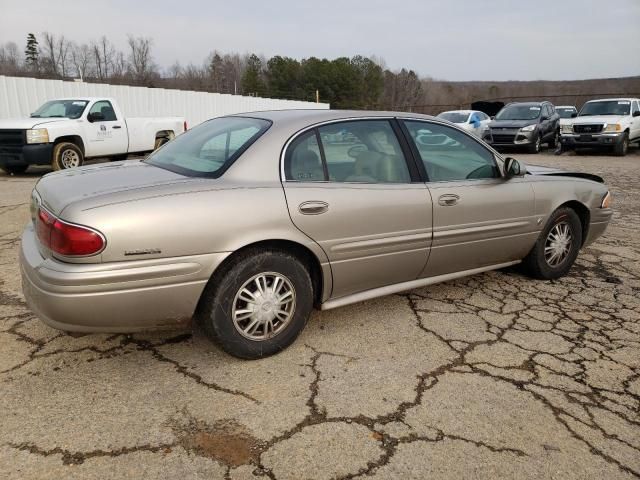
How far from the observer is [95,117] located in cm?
1105

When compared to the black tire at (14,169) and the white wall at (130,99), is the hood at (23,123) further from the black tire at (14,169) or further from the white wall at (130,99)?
the white wall at (130,99)

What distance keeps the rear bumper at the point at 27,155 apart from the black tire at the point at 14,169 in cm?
25

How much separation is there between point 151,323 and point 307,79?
64.8 meters

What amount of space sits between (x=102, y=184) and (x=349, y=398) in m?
1.80

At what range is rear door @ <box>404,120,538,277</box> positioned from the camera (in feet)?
Result: 11.7

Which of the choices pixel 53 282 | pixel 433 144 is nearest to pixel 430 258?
pixel 433 144

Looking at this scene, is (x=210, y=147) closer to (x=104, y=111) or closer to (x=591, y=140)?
(x=104, y=111)

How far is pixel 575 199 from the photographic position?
434 centimetres

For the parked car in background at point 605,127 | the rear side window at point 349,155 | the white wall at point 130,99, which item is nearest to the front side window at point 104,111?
the white wall at point 130,99

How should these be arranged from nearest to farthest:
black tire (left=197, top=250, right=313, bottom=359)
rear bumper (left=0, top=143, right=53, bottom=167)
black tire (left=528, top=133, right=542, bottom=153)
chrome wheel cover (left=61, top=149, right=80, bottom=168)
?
black tire (left=197, top=250, right=313, bottom=359)
rear bumper (left=0, top=143, right=53, bottom=167)
chrome wheel cover (left=61, top=149, right=80, bottom=168)
black tire (left=528, top=133, right=542, bottom=153)

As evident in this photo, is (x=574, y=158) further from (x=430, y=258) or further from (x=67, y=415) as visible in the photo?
(x=67, y=415)

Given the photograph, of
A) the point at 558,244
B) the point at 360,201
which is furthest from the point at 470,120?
the point at 360,201

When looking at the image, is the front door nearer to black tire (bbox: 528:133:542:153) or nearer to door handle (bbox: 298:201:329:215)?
door handle (bbox: 298:201:329:215)

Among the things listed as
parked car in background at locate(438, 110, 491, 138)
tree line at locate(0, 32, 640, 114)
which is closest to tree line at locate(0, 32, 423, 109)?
tree line at locate(0, 32, 640, 114)
